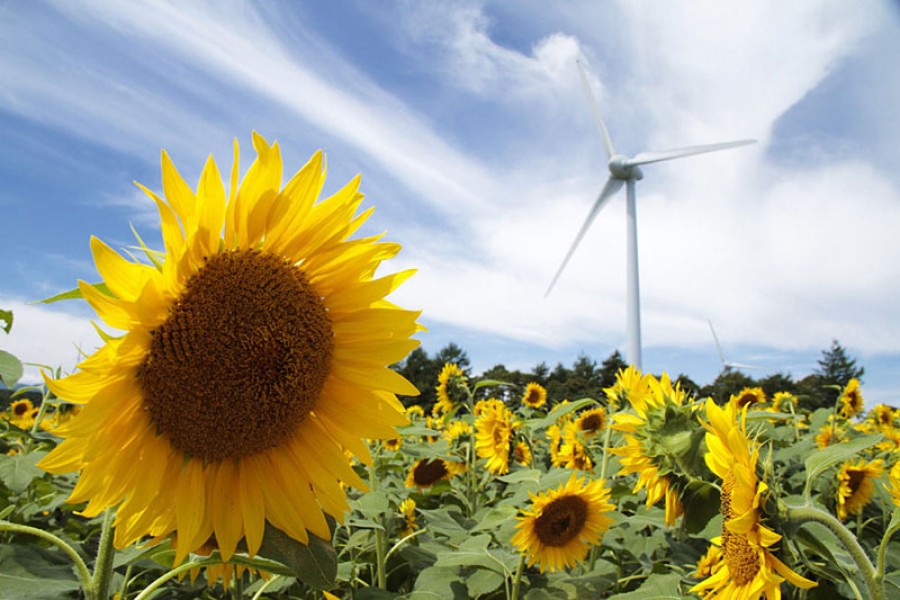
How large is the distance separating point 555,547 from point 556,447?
318 centimetres

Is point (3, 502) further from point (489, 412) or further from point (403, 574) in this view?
point (489, 412)

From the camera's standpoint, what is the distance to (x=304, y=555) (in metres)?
1.53

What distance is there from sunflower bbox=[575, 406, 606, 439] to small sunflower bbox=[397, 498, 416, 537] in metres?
2.46

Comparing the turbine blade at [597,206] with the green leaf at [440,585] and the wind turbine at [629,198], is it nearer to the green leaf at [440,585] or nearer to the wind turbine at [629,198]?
the wind turbine at [629,198]

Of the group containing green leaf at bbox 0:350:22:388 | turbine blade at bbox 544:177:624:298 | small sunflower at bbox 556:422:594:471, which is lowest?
green leaf at bbox 0:350:22:388

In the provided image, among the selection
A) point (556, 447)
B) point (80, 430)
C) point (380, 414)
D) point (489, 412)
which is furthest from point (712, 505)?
point (556, 447)

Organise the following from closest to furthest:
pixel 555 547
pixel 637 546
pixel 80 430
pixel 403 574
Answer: pixel 80 430 → pixel 555 547 → pixel 637 546 → pixel 403 574

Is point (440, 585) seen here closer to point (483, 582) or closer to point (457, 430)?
point (483, 582)

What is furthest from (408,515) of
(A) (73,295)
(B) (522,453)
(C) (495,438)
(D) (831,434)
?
(D) (831,434)

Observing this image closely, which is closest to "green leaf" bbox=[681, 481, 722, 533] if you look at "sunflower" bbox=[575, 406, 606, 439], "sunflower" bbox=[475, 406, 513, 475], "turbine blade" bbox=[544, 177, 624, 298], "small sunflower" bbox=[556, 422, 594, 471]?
"small sunflower" bbox=[556, 422, 594, 471]

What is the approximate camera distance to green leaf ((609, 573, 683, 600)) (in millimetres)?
2477

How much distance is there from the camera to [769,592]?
6.54ft

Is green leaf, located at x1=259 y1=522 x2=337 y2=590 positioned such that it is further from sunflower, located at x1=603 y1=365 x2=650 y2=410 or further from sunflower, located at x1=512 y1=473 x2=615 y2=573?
sunflower, located at x1=512 y1=473 x2=615 y2=573

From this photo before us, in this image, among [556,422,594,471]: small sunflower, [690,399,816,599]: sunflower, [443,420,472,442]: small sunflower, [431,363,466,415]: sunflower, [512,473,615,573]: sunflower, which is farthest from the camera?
[431,363,466,415]: sunflower
